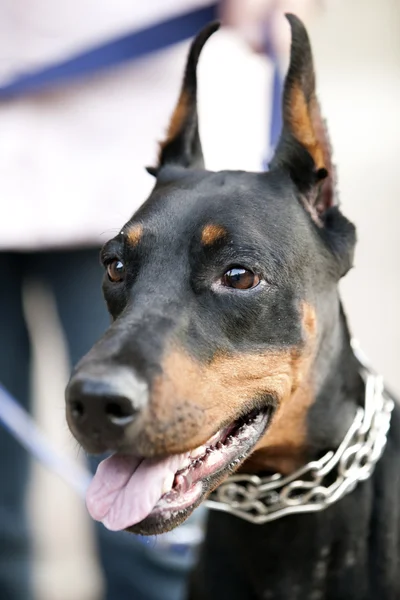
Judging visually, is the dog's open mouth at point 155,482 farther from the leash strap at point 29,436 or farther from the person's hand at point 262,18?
the person's hand at point 262,18

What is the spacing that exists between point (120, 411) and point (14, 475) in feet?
6.17

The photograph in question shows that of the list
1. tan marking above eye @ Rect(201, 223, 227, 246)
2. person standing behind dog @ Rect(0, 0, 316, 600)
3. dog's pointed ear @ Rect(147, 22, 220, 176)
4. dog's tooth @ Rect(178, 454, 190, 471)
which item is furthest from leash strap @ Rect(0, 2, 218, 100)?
dog's tooth @ Rect(178, 454, 190, 471)

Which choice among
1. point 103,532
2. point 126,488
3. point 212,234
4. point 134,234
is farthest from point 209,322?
point 103,532

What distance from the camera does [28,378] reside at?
3902 mm

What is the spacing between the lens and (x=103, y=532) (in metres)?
3.84

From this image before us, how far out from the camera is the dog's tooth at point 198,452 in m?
2.48

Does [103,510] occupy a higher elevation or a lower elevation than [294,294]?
lower

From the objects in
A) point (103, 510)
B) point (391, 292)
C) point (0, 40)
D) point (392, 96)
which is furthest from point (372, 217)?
point (103, 510)

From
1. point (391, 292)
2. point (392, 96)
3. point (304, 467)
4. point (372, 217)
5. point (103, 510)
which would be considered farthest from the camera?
point (392, 96)

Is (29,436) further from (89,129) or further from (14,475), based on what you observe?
(89,129)

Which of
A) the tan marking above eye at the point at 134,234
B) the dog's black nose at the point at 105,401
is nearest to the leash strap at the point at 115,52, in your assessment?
the tan marking above eye at the point at 134,234

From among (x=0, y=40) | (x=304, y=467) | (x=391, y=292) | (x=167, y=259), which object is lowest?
(x=391, y=292)

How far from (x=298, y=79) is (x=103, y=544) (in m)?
2.17

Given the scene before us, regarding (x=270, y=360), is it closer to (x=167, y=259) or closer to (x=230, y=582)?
(x=167, y=259)
